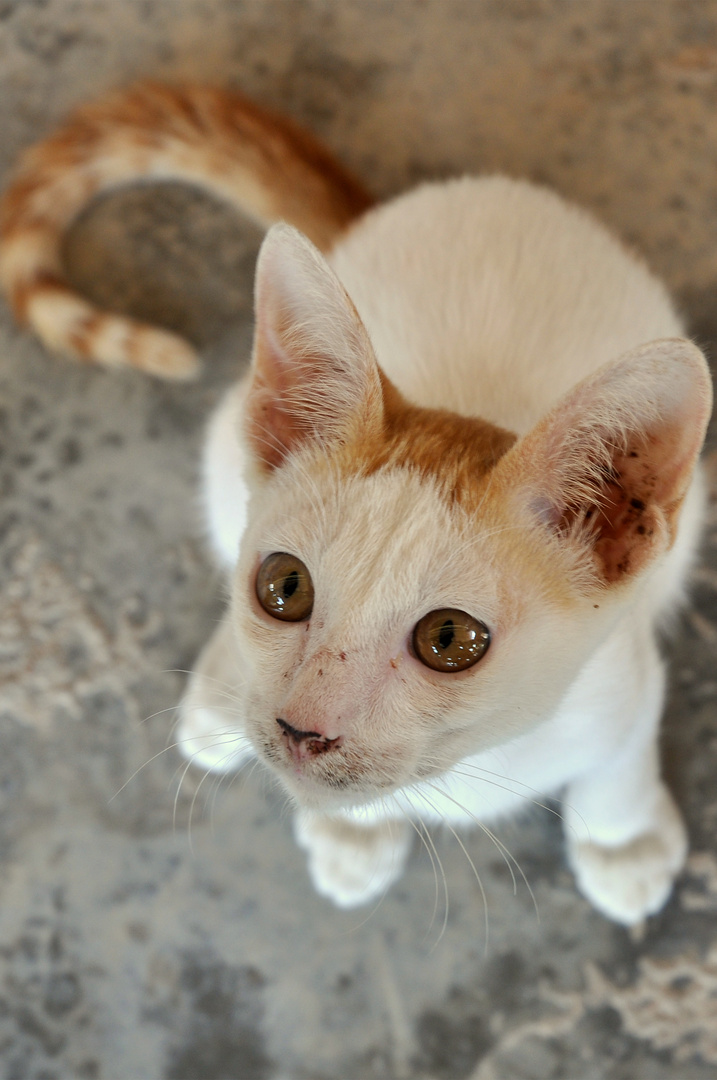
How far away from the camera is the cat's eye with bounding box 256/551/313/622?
0.92 m

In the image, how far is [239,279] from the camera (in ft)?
6.22

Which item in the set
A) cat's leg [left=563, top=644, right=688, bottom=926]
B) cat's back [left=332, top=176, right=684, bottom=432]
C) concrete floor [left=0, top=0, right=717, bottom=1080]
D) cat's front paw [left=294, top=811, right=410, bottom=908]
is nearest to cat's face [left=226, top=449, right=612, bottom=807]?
cat's back [left=332, top=176, right=684, bottom=432]

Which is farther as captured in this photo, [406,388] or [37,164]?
[37,164]

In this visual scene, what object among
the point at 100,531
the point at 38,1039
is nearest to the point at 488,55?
the point at 100,531

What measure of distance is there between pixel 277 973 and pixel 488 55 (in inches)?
79.6

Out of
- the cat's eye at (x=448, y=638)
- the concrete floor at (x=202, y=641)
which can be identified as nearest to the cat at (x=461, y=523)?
the cat's eye at (x=448, y=638)

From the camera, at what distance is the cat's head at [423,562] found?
837mm

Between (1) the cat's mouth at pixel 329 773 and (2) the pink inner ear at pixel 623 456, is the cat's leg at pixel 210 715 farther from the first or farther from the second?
(2) the pink inner ear at pixel 623 456

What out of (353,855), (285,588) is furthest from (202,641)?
(285,588)

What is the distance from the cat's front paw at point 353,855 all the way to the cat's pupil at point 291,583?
0.73m

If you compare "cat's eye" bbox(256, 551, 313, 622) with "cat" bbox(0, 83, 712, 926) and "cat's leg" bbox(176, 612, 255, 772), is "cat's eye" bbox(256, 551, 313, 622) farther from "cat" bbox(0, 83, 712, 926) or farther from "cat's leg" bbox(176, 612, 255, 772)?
"cat's leg" bbox(176, 612, 255, 772)

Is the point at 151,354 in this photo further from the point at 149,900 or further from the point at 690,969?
the point at 690,969

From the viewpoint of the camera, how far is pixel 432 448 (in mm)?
937

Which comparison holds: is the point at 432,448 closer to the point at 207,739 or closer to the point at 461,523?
the point at 461,523
